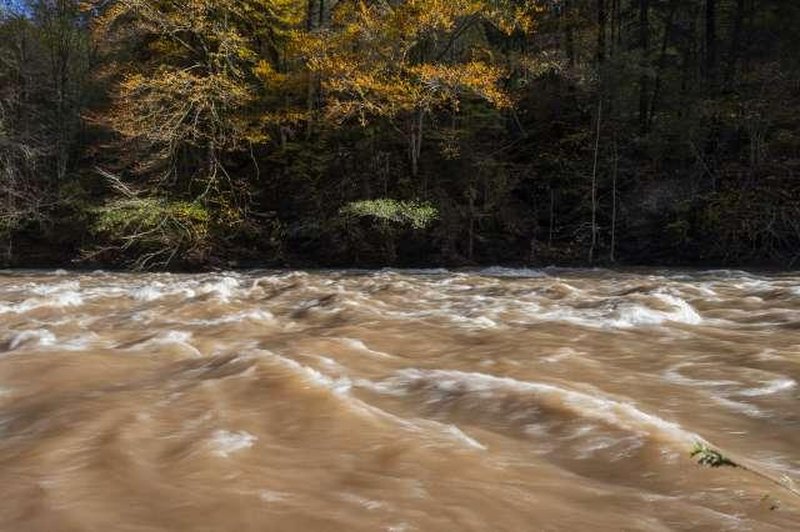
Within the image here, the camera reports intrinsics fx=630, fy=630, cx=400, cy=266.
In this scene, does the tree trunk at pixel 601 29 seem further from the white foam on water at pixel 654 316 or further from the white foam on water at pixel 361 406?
the white foam on water at pixel 361 406

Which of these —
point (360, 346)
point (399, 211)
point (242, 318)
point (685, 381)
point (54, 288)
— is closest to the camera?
point (685, 381)

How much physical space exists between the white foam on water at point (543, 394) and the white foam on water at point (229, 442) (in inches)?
46.7

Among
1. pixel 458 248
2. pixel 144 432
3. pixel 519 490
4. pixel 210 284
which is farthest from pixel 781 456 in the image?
pixel 458 248

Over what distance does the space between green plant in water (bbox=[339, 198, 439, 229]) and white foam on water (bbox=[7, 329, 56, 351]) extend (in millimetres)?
9653

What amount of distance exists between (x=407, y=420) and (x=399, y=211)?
12.4 meters

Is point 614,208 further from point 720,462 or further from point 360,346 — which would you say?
point 720,462

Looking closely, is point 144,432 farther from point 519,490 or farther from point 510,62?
point 510,62

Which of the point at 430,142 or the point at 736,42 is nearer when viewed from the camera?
the point at 736,42

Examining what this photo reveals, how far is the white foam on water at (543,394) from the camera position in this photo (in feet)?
11.2

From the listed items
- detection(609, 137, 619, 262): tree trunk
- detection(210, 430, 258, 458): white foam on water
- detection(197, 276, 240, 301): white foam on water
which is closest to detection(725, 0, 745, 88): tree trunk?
detection(609, 137, 619, 262): tree trunk

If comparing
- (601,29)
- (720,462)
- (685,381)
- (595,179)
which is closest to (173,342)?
(685,381)

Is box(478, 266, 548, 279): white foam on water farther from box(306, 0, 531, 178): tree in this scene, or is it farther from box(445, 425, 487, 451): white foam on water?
box(445, 425, 487, 451): white foam on water

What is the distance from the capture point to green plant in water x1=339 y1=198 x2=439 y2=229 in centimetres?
1566

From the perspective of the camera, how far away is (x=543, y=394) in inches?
158
